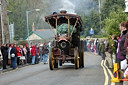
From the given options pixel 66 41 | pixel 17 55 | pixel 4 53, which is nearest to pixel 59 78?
pixel 66 41

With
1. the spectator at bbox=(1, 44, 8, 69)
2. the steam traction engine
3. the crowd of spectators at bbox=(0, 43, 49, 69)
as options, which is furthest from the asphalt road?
the crowd of spectators at bbox=(0, 43, 49, 69)

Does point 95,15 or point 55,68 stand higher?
point 95,15

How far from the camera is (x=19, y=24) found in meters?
74.3

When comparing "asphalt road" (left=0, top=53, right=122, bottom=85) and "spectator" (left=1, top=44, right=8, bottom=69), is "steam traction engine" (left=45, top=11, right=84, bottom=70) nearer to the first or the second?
"asphalt road" (left=0, top=53, right=122, bottom=85)

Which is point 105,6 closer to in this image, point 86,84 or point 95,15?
point 95,15

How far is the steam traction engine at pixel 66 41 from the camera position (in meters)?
17.3

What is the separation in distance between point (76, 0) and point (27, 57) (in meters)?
19.1

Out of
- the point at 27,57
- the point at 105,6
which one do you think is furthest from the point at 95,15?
the point at 27,57

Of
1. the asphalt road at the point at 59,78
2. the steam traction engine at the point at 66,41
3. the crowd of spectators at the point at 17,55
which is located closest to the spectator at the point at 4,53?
the crowd of spectators at the point at 17,55

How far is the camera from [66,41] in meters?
17.3

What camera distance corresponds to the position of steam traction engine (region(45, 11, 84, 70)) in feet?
56.7

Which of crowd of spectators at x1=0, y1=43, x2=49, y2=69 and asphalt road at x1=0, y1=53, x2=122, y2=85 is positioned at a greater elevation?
crowd of spectators at x1=0, y1=43, x2=49, y2=69

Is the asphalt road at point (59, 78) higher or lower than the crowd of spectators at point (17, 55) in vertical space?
lower

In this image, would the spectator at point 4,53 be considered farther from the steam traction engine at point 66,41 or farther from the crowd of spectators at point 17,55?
the steam traction engine at point 66,41
